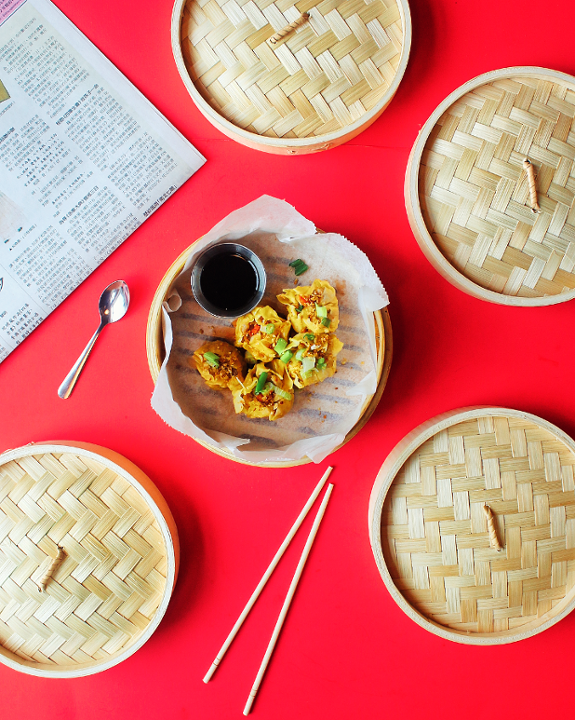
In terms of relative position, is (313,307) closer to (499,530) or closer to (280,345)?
(280,345)

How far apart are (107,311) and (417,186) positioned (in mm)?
858

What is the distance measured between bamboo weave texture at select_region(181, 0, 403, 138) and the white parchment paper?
288mm

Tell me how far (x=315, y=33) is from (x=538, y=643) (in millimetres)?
1718

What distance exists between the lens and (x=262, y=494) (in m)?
1.29

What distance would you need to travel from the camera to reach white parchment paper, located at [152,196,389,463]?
3.65ft

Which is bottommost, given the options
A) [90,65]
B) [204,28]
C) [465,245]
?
[465,245]

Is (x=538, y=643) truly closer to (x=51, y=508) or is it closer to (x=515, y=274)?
(x=515, y=274)

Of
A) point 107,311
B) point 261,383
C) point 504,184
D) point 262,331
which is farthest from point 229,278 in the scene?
point 504,184

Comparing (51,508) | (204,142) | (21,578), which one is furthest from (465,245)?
(21,578)

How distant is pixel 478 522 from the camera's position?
1188 millimetres

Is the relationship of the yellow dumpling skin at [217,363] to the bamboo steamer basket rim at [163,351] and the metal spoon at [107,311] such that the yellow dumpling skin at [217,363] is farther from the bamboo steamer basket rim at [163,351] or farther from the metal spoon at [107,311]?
the metal spoon at [107,311]

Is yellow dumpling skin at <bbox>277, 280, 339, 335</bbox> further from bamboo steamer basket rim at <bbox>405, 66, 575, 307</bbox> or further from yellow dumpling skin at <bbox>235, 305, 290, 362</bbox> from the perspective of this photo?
bamboo steamer basket rim at <bbox>405, 66, 575, 307</bbox>

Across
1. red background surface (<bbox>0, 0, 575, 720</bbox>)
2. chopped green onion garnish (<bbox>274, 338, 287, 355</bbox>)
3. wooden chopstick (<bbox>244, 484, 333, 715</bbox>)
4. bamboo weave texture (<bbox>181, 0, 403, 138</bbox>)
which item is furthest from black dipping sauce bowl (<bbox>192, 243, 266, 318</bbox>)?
wooden chopstick (<bbox>244, 484, 333, 715</bbox>)

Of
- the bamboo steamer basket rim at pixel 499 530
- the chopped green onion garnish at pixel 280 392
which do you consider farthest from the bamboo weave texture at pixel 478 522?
the chopped green onion garnish at pixel 280 392
